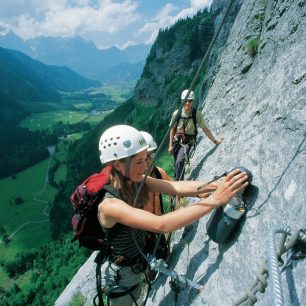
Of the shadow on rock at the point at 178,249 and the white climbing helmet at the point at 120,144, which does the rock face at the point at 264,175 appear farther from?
the white climbing helmet at the point at 120,144

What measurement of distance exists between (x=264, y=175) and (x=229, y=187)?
0.66 metres

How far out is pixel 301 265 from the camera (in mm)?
2971

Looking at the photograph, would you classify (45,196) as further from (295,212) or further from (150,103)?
(295,212)

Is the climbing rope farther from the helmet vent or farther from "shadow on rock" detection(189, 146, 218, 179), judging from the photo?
"shadow on rock" detection(189, 146, 218, 179)

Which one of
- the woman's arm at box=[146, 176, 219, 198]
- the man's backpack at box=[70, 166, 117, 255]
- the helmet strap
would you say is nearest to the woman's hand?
the woman's arm at box=[146, 176, 219, 198]

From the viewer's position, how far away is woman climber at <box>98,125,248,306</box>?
382cm

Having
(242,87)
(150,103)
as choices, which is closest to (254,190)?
(242,87)

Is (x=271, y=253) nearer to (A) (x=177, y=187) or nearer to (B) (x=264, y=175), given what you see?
(B) (x=264, y=175)

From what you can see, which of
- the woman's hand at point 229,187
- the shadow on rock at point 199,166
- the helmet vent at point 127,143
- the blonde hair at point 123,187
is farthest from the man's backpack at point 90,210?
the shadow on rock at point 199,166

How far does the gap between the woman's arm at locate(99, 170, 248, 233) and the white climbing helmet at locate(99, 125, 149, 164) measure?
69cm

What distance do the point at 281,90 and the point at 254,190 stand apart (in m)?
1.96

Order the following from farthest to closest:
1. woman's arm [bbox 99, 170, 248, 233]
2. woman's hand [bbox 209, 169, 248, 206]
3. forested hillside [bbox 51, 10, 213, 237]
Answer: forested hillside [bbox 51, 10, 213, 237], woman's hand [bbox 209, 169, 248, 206], woman's arm [bbox 99, 170, 248, 233]

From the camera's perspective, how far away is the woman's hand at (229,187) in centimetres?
395

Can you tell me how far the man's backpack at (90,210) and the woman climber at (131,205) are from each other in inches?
6.9
